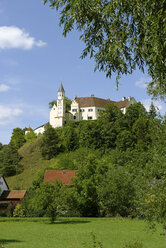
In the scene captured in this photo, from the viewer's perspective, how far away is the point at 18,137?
119 metres

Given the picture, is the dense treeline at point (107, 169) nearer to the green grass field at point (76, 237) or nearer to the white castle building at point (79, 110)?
the green grass field at point (76, 237)

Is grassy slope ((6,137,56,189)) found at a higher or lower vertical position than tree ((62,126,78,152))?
lower

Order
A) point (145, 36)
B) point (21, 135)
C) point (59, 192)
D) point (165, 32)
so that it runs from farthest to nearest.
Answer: point (21, 135), point (59, 192), point (145, 36), point (165, 32)

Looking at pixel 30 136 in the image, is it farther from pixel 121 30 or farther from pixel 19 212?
pixel 121 30

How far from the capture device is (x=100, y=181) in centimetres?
4641

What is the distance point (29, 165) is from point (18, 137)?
33.3 meters

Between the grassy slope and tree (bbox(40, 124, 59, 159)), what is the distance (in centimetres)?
236

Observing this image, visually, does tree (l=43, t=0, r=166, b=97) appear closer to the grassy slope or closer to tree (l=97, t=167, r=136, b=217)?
tree (l=97, t=167, r=136, b=217)

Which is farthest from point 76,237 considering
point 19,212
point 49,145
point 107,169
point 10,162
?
point 10,162

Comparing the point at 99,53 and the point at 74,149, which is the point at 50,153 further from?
the point at 99,53

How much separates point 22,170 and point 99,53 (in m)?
79.1

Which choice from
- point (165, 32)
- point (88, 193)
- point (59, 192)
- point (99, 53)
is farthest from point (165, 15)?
point (88, 193)

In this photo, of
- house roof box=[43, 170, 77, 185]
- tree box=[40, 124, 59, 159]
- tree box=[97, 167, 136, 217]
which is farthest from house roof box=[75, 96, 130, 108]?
tree box=[97, 167, 136, 217]

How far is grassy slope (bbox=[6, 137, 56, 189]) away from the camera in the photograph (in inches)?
3019
